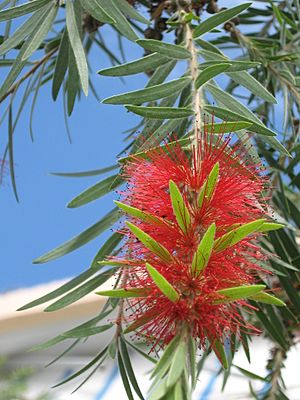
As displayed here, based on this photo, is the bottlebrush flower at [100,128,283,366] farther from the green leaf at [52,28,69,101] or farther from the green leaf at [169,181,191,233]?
the green leaf at [52,28,69,101]

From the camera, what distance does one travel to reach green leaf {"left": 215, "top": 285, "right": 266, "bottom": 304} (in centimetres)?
41

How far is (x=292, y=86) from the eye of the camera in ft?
2.98

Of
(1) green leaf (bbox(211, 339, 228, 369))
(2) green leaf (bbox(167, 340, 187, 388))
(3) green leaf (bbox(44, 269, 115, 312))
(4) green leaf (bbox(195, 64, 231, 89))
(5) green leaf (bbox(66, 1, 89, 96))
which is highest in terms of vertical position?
(5) green leaf (bbox(66, 1, 89, 96))

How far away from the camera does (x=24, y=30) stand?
2.33 feet

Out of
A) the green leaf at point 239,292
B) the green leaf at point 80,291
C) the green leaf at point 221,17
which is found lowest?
the green leaf at point 239,292

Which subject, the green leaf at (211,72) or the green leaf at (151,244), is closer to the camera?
the green leaf at (151,244)

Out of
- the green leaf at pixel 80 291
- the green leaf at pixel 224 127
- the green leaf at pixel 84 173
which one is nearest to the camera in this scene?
the green leaf at pixel 224 127

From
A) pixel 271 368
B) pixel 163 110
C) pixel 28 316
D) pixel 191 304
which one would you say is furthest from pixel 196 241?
pixel 28 316

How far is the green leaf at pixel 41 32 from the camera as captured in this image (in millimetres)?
679

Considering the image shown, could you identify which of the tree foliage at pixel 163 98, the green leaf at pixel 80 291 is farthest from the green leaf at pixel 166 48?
the green leaf at pixel 80 291

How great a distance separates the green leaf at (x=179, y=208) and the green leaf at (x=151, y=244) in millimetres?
18

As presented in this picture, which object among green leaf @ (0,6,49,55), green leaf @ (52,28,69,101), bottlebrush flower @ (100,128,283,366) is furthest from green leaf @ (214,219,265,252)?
green leaf @ (52,28,69,101)

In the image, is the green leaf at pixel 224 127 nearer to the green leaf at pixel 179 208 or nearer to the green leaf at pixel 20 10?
the green leaf at pixel 179 208

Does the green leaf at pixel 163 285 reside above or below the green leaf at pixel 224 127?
below
